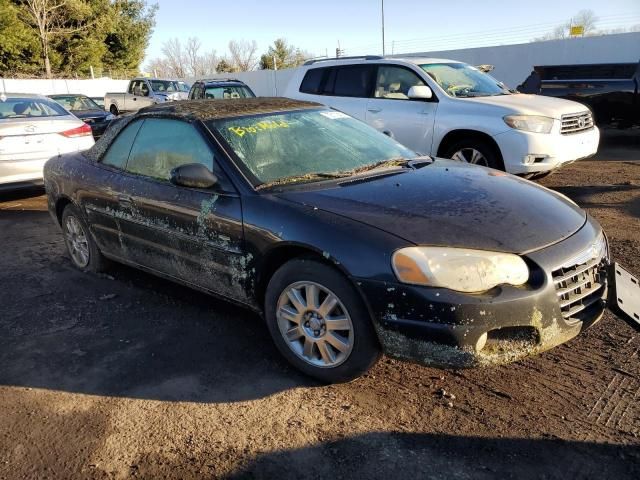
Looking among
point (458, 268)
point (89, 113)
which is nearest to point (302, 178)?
point (458, 268)

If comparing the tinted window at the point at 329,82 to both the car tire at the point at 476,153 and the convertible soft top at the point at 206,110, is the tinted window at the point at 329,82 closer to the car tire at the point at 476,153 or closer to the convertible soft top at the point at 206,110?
the car tire at the point at 476,153

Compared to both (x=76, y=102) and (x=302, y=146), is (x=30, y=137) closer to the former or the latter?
(x=302, y=146)

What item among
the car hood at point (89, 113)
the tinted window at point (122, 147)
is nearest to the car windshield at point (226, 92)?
the car hood at point (89, 113)

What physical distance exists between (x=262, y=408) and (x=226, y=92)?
12.9 metres

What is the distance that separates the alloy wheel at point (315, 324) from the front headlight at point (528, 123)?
4.67 meters

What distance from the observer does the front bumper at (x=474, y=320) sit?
2576 millimetres

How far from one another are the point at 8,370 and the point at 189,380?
118 cm

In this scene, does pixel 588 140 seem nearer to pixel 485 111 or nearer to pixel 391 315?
pixel 485 111

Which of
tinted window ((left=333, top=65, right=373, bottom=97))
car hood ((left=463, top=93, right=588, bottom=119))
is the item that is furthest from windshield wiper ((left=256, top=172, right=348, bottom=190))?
tinted window ((left=333, top=65, right=373, bottom=97))

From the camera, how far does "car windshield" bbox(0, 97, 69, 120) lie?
8.13 meters

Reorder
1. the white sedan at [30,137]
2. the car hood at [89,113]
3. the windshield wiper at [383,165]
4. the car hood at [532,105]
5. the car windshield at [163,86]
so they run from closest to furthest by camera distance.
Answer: the windshield wiper at [383,165], the car hood at [532,105], the white sedan at [30,137], the car hood at [89,113], the car windshield at [163,86]

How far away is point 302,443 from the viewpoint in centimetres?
263

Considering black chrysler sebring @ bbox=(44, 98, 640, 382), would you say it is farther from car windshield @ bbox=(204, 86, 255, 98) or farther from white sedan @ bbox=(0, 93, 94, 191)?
car windshield @ bbox=(204, 86, 255, 98)

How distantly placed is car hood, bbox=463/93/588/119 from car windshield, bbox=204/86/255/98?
8.04 m
